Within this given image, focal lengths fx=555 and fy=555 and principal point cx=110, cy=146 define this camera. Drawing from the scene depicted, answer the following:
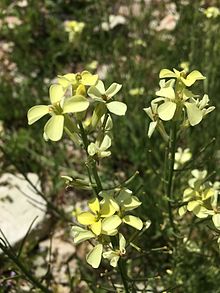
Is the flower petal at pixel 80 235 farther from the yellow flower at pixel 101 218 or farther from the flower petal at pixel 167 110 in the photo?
the flower petal at pixel 167 110

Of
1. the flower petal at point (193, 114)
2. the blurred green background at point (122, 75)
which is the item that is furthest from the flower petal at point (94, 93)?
the blurred green background at point (122, 75)

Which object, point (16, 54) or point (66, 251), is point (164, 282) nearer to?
point (66, 251)

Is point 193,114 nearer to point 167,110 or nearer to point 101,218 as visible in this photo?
point 167,110

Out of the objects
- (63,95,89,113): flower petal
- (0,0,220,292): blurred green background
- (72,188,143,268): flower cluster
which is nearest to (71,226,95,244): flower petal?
(72,188,143,268): flower cluster

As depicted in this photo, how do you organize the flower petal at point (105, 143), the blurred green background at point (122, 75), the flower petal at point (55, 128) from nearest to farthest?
1. the flower petal at point (55, 128)
2. the flower petal at point (105, 143)
3. the blurred green background at point (122, 75)

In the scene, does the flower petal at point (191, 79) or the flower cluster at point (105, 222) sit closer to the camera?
the flower cluster at point (105, 222)

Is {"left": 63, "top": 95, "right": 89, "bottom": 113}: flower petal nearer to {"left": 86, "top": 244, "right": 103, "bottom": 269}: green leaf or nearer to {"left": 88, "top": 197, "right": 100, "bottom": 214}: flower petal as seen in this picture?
{"left": 88, "top": 197, "right": 100, "bottom": 214}: flower petal
